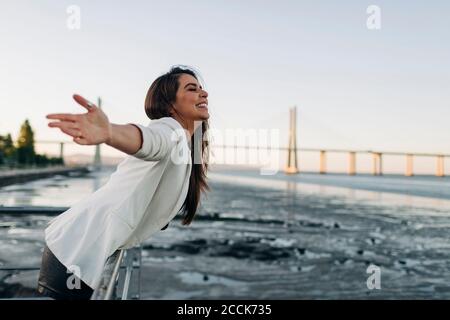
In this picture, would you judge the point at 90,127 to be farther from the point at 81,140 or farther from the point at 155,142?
the point at 155,142

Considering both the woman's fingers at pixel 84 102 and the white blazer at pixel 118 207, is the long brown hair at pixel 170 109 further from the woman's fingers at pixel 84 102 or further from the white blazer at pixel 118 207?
the woman's fingers at pixel 84 102

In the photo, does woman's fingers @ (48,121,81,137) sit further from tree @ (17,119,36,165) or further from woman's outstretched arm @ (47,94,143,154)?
tree @ (17,119,36,165)

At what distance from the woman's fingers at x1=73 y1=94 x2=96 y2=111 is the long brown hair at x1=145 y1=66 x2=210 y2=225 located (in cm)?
49

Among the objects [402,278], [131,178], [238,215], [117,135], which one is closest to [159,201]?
[131,178]

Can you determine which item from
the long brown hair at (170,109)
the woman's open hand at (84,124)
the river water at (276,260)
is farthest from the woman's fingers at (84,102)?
the river water at (276,260)

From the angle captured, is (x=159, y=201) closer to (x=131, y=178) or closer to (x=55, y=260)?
(x=131, y=178)

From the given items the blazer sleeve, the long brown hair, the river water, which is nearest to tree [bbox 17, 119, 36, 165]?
the river water

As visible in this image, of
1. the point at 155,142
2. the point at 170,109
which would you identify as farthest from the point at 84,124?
the point at 170,109

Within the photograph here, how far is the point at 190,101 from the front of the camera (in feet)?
5.09

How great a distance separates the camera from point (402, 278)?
266 inches

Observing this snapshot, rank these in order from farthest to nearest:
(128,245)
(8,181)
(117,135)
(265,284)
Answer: (8,181) → (265,284) → (128,245) → (117,135)

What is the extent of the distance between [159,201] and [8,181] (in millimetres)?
25830

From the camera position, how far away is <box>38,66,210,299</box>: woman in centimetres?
123
